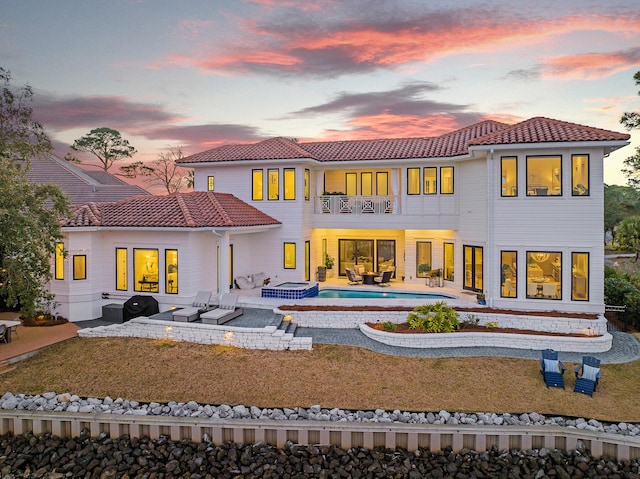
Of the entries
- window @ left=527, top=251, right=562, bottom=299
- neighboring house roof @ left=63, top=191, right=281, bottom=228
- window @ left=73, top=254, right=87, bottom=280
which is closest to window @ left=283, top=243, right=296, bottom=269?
neighboring house roof @ left=63, top=191, right=281, bottom=228

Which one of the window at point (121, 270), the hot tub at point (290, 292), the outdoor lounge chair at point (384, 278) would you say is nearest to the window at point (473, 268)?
the outdoor lounge chair at point (384, 278)

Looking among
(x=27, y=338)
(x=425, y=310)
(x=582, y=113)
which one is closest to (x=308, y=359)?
(x=425, y=310)

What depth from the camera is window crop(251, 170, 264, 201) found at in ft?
75.3

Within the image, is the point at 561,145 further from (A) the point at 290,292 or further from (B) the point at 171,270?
(B) the point at 171,270

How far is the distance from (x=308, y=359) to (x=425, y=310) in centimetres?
570

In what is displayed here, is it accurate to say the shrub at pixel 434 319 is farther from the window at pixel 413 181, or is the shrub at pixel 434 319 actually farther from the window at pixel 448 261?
the window at pixel 413 181

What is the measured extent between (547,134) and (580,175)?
2134mm

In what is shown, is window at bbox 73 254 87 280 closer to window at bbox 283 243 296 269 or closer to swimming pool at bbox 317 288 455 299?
window at bbox 283 243 296 269

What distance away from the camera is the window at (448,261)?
2170cm

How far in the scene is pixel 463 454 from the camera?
861 centimetres

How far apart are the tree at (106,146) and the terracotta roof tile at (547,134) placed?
152ft

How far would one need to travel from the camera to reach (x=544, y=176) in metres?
17.0

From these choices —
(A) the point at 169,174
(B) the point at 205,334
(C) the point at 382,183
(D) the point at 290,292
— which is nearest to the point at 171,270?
(B) the point at 205,334

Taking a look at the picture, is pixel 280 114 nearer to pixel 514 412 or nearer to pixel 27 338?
pixel 27 338
